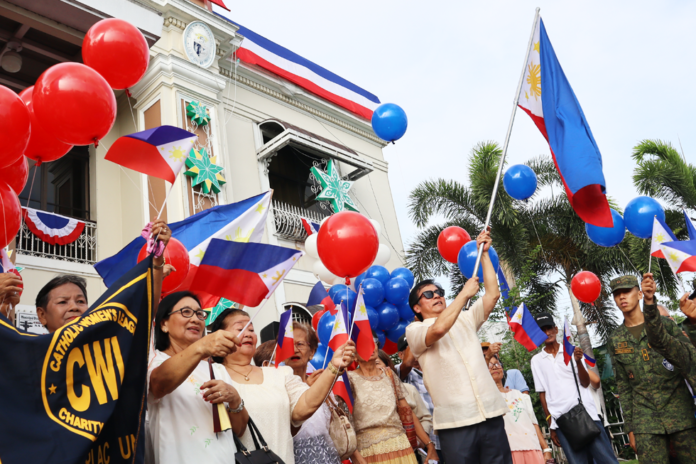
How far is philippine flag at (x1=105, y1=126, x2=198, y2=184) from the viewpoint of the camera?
10.7 ft

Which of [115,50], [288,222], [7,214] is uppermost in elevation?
[288,222]

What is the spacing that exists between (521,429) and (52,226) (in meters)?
5.96

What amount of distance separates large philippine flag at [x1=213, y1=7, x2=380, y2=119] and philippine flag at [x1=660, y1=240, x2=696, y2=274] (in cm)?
763

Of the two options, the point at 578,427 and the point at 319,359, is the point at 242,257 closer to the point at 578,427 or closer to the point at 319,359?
the point at 319,359

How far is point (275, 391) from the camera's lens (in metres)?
2.84

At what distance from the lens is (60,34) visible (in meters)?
7.45

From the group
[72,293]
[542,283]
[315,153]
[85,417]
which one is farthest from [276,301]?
[542,283]

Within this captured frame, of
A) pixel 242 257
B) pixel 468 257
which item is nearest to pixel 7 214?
pixel 242 257

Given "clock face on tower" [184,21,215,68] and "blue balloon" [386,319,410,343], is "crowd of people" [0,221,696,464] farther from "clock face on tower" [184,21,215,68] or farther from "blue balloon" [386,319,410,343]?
"clock face on tower" [184,21,215,68]

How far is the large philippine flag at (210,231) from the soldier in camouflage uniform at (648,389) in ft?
9.01

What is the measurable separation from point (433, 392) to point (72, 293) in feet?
7.01

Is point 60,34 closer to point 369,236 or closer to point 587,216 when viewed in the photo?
point 369,236

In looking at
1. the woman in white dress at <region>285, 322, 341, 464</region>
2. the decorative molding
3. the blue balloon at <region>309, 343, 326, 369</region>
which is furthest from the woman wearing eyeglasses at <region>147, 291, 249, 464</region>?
the decorative molding

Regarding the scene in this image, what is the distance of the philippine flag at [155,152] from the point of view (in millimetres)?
3248
